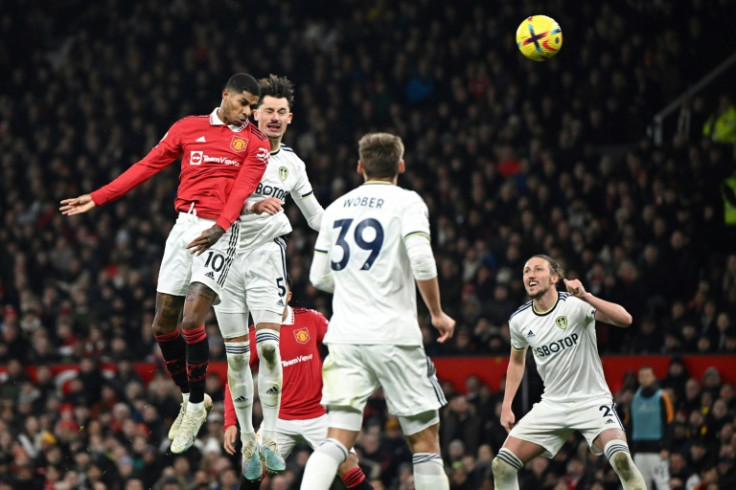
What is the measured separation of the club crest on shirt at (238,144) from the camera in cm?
942

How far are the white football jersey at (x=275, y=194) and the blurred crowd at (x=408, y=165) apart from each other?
5.45 m

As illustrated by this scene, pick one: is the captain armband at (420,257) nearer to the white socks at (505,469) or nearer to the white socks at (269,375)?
the white socks at (269,375)

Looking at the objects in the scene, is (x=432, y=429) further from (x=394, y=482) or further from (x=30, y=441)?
(x=30, y=441)

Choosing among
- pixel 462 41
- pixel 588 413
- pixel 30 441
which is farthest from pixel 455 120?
pixel 588 413

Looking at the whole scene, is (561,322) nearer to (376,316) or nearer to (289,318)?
(289,318)

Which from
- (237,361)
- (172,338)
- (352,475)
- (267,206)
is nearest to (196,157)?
(267,206)

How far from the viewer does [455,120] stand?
1964 centimetres

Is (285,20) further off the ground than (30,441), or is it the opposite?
(285,20)

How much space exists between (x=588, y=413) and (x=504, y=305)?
6.11m

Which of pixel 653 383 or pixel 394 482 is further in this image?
pixel 394 482

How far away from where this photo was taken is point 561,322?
1056 centimetres

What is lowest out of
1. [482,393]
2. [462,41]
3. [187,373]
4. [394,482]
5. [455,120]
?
[394,482]

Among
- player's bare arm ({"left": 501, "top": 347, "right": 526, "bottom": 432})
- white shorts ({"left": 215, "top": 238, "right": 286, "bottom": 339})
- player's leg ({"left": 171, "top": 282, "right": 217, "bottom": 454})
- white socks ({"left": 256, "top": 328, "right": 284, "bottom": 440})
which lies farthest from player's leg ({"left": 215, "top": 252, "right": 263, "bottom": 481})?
player's bare arm ({"left": 501, "top": 347, "right": 526, "bottom": 432})

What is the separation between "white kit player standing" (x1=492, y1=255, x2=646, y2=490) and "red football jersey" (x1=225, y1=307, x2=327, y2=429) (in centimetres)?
210
